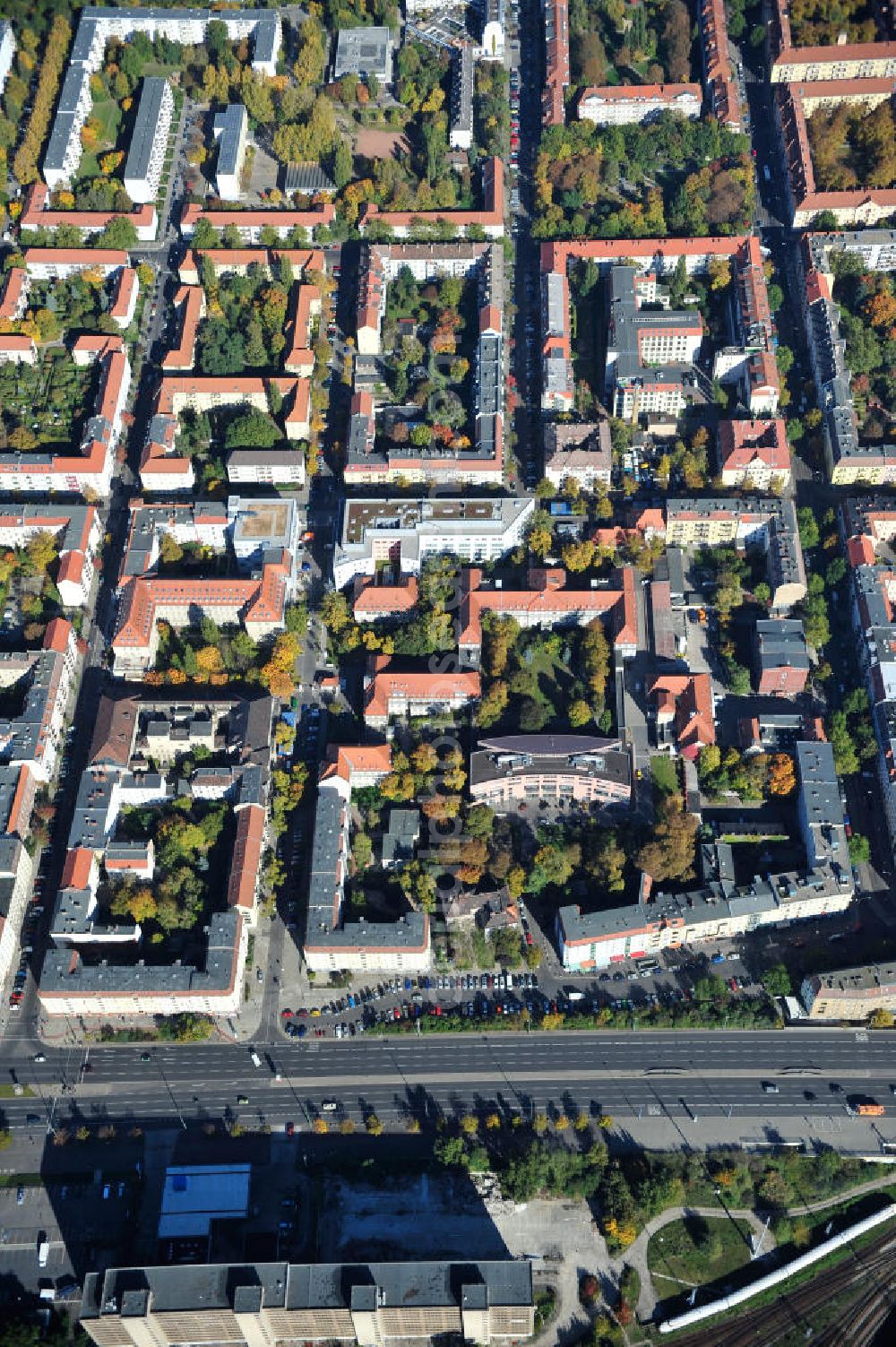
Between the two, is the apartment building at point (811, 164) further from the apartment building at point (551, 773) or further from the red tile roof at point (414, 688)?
the apartment building at point (551, 773)

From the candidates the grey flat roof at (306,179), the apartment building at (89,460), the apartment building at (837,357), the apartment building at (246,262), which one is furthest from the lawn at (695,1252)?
the grey flat roof at (306,179)

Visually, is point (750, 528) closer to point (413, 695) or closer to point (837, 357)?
point (837, 357)

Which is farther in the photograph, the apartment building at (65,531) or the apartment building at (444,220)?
the apartment building at (444,220)

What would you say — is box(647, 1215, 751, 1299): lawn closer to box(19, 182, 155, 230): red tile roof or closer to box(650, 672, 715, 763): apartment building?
box(650, 672, 715, 763): apartment building

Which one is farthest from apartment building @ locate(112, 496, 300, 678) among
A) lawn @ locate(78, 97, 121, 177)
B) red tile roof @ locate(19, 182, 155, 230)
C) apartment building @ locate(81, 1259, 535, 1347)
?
apartment building @ locate(81, 1259, 535, 1347)

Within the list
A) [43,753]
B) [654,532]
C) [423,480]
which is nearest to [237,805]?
[43,753]

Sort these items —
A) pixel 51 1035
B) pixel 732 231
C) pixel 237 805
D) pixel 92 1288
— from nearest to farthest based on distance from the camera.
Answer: pixel 92 1288 → pixel 51 1035 → pixel 237 805 → pixel 732 231

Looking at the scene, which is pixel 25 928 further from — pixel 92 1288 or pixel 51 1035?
pixel 92 1288
